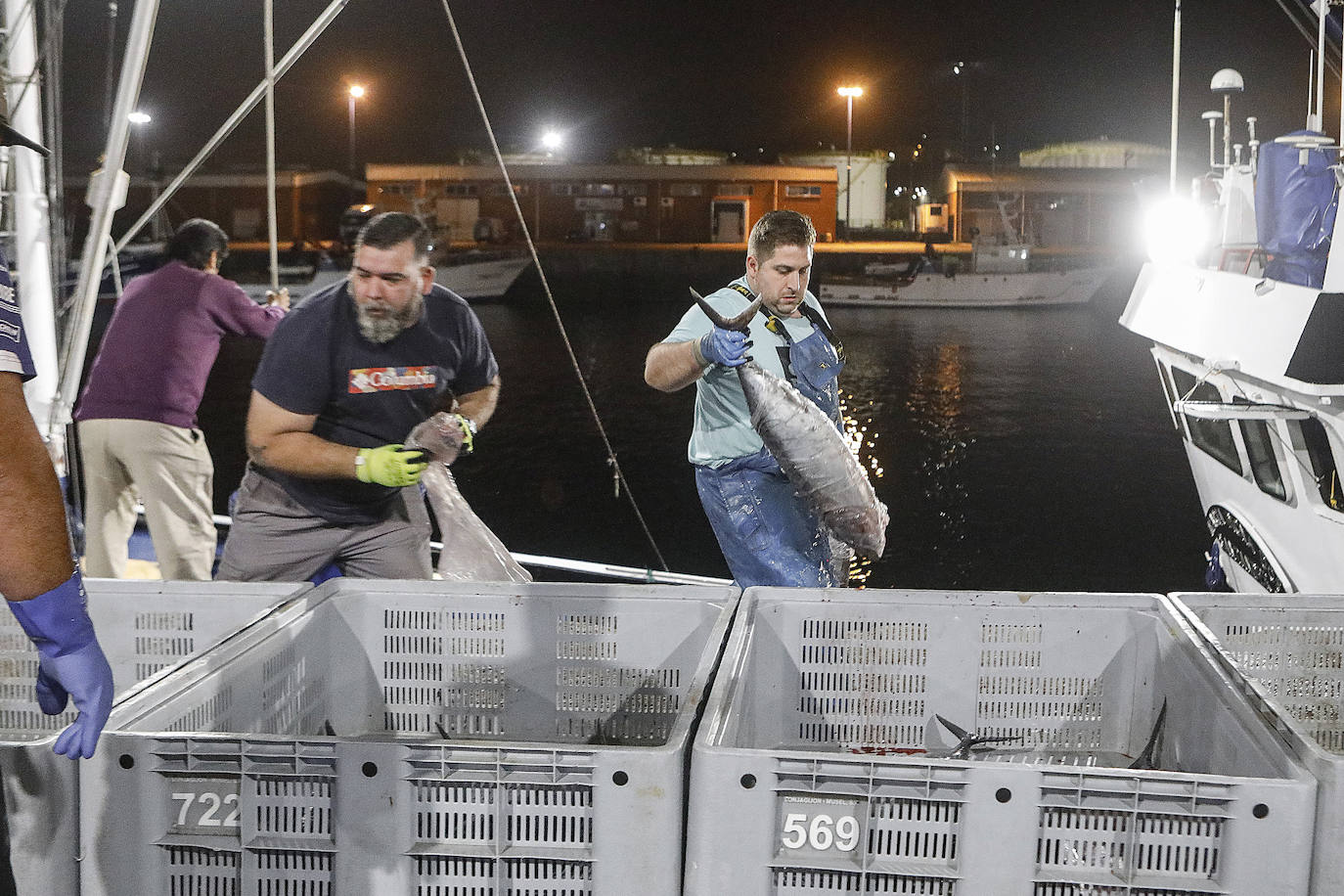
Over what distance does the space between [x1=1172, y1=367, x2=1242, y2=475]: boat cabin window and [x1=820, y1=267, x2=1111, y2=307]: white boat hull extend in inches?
1466

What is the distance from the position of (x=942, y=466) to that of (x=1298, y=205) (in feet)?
43.0

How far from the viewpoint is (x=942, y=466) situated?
18719 millimetres

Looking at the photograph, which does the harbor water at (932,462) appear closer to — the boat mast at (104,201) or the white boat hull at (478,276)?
the boat mast at (104,201)

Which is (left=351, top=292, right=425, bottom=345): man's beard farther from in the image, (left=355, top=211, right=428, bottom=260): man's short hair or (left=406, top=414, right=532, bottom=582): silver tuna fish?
(left=406, top=414, right=532, bottom=582): silver tuna fish

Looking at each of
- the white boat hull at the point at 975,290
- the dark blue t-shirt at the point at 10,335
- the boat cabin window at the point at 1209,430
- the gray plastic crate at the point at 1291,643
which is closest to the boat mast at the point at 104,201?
the dark blue t-shirt at the point at 10,335

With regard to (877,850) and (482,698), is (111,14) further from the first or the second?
(877,850)

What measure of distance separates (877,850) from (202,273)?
4409 mm

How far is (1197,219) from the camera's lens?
26.6 feet

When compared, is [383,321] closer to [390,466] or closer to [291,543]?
[390,466]

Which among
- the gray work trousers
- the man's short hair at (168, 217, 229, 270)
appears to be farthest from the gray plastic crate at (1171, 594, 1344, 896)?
the man's short hair at (168, 217, 229, 270)

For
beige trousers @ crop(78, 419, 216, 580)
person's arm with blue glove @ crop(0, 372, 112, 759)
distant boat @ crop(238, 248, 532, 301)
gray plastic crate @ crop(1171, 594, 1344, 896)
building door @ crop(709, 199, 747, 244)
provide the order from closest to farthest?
person's arm with blue glove @ crop(0, 372, 112, 759) < gray plastic crate @ crop(1171, 594, 1344, 896) < beige trousers @ crop(78, 419, 216, 580) < distant boat @ crop(238, 248, 532, 301) < building door @ crop(709, 199, 747, 244)

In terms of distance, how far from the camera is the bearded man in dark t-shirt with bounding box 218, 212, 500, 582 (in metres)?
3.44

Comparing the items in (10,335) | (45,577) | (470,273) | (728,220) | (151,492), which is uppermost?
(728,220)

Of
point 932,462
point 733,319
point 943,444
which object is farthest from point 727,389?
point 943,444
